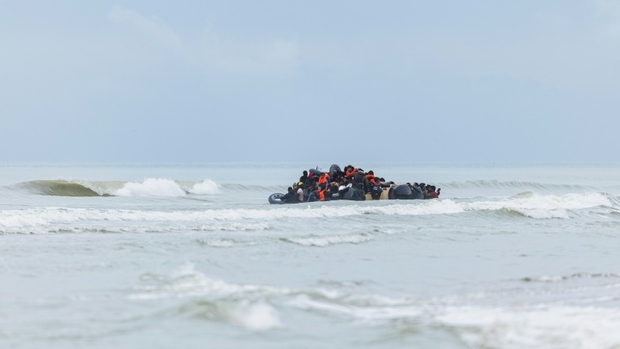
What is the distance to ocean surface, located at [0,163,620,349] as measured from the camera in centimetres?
943

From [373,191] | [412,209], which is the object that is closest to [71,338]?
[412,209]

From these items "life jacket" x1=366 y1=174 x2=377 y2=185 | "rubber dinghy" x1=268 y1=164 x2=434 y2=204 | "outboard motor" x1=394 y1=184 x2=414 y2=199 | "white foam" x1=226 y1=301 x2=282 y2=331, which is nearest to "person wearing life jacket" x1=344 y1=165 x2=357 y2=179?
"rubber dinghy" x1=268 y1=164 x2=434 y2=204

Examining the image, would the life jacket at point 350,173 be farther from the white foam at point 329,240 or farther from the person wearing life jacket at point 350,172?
the white foam at point 329,240

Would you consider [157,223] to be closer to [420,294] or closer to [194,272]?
[194,272]

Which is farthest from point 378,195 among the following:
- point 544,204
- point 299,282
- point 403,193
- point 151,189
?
point 299,282

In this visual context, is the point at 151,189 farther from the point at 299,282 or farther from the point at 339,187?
the point at 299,282

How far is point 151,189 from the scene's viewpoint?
49.6 meters

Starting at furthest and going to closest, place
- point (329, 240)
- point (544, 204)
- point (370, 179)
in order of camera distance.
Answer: point (370, 179) < point (544, 204) < point (329, 240)

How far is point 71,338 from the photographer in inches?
363

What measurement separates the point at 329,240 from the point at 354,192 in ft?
46.1

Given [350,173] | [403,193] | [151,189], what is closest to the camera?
[403,193]

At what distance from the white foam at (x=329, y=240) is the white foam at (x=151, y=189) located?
2844 cm

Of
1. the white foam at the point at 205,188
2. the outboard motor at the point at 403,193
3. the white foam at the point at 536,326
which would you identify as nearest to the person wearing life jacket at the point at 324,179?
the outboard motor at the point at 403,193

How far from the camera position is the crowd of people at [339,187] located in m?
32.7
